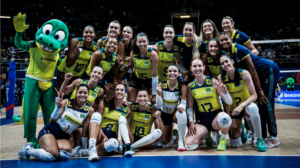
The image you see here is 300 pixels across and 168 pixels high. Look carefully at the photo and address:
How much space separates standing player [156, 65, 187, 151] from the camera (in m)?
3.91

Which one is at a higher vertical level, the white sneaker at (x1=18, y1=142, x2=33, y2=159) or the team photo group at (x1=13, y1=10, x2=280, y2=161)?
the team photo group at (x1=13, y1=10, x2=280, y2=161)

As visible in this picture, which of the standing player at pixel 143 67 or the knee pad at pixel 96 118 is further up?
the standing player at pixel 143 67

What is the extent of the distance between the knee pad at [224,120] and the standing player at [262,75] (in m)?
0.81

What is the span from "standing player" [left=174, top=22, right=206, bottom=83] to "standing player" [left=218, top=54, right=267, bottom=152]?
28.2 inches

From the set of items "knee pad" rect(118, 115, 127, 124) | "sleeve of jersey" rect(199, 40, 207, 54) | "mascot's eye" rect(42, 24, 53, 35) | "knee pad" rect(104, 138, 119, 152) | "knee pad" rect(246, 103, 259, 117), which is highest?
"mascot's eye" rect(42, 24, 53, 35)

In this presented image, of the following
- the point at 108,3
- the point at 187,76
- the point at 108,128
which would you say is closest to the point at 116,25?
the point at 187,76

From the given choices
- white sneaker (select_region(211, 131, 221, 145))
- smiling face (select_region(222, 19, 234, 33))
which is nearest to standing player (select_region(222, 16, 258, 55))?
smiling face (select_region(222, 19, 234, 33))

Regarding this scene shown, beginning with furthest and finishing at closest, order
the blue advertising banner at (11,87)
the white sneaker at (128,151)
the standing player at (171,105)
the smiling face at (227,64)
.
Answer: the blue advertising banner at (11,87) < the standing player at (171,105) < the smiling face at (227,64) < the white sneaker at (128,151)

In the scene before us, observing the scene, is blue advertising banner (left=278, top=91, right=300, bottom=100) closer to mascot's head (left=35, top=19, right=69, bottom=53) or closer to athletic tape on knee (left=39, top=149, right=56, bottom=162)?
mascot's head (left=35, top=19, right=69, bottom=53)

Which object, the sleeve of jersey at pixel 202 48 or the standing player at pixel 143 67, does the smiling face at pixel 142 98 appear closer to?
the standing player at pixel 143 67

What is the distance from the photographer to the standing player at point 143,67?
4328mm

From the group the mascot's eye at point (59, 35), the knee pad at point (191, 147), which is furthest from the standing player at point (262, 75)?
the mascot's eye at point (59, 35)

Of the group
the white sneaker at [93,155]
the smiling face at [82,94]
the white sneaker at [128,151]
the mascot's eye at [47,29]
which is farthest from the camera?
the mascot's eye at [47,29]

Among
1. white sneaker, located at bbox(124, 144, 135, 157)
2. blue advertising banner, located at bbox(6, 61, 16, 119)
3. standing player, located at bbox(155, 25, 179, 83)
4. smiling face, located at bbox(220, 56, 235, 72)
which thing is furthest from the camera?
blue advertising banner, located at bbox(6, 61, 16, 119)
